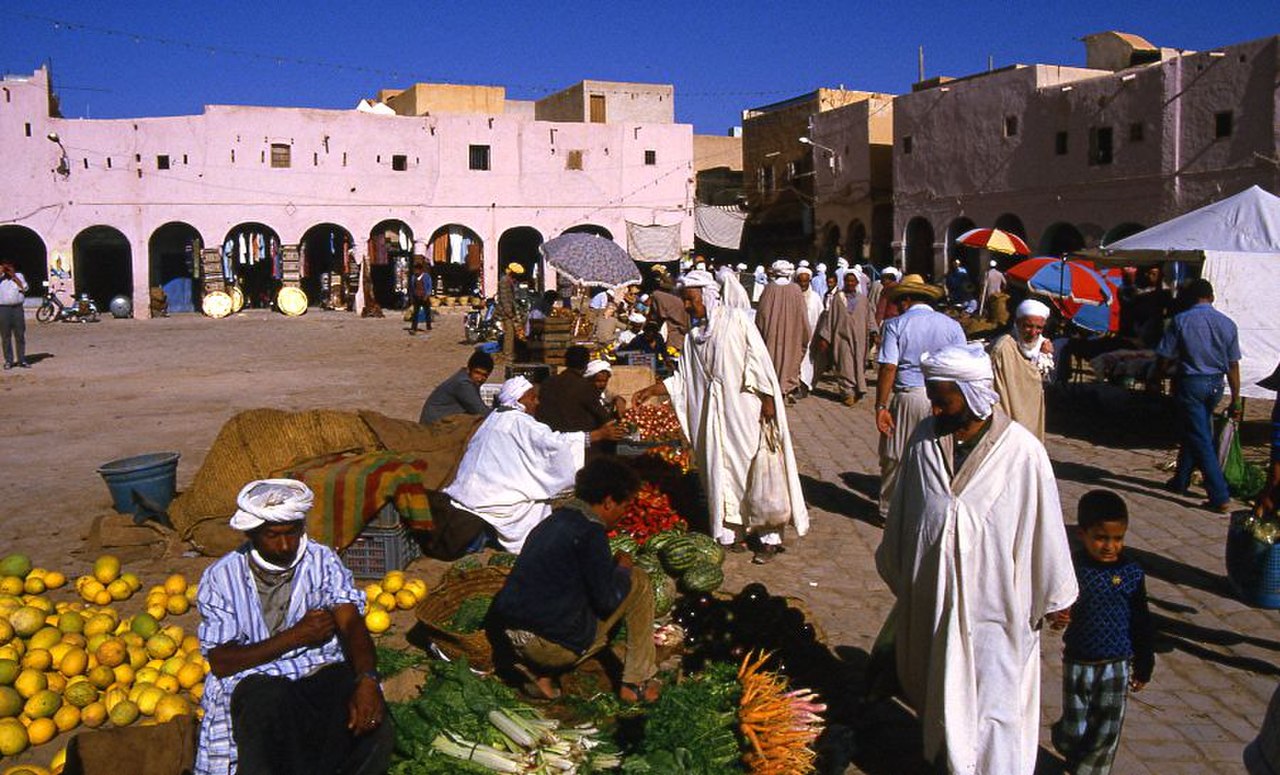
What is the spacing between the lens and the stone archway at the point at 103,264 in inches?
1415

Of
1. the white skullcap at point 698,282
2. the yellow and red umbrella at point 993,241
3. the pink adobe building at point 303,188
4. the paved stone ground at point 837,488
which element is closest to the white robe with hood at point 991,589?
the paved stone ground at point 837,488

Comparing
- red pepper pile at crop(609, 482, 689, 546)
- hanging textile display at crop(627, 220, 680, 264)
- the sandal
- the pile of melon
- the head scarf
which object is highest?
hanging textile display at crop(627, 220, 680, 264)

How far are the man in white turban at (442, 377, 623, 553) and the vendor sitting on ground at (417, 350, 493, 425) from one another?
1812 mm

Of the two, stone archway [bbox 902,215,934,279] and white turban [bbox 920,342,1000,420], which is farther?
stone archway [bbox 902,215,934,279]

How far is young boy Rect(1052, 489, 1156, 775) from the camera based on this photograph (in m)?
3.70

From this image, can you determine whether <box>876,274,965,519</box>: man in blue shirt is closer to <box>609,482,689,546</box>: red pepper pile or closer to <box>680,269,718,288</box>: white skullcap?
<box>680,269,718,288</box>: white skullcap

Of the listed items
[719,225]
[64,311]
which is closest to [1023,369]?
[64,311]

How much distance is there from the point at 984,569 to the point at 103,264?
3984cm

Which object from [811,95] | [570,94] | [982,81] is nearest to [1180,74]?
[982,81]

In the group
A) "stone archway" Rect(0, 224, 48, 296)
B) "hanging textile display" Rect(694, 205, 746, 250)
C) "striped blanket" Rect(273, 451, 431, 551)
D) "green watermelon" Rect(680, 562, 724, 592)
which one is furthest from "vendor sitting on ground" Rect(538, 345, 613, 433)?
"stone archway" Rect(0, 224, 48, 296)

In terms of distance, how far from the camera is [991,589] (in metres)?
3.43

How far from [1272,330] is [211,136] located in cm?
3071

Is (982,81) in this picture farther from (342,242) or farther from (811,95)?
(342,242)

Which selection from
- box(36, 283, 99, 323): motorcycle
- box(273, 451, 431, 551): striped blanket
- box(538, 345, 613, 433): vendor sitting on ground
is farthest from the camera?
box(36, 283, 99, 323): motorcycle
